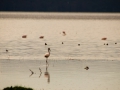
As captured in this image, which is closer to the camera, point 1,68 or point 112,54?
point 1,68

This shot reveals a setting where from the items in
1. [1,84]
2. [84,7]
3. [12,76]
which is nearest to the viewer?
[1,84]

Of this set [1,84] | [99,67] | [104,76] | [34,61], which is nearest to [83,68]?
[99,67]

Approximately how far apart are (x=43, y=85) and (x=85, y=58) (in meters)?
7.88

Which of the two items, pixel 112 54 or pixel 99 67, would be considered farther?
pixel 112 54

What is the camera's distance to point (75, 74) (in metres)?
17.8

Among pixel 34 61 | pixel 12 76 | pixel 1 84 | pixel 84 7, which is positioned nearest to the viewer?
pixel 1 84

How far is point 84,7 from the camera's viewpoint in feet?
641

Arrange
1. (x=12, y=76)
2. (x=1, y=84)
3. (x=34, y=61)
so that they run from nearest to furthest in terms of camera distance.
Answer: (x=1, y=84), (x=12, y=76), (x=34, y=61)

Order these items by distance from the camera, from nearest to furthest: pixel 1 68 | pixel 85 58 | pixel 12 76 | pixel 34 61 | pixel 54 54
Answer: pixel 12 76
pixel 1 68
pixel 34 61
pixel 85 58
pixel 54 54

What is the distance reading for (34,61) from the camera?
21.7 meters

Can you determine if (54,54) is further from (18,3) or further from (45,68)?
(18,3)

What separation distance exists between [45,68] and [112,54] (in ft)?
24.1

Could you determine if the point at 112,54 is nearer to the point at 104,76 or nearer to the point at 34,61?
the point at 34,61

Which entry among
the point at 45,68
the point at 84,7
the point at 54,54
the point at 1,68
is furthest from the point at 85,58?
the point at 84,7
